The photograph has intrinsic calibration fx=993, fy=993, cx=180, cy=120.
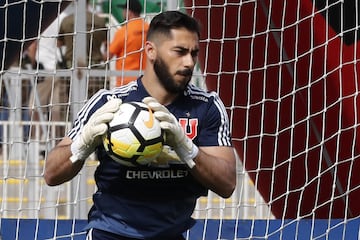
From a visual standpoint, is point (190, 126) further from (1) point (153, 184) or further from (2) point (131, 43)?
(2) point (131, 43)

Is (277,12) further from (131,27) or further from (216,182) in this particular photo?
(216,182)

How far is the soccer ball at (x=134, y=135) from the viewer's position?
10.7 feet

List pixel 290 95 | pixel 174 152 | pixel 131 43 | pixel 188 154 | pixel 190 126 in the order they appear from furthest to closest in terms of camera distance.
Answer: pixel 131 43 < pixel 290 95 < pixel 190 126 < pixel 174 152 < pixel 188 154

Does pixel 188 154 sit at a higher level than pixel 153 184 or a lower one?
higher

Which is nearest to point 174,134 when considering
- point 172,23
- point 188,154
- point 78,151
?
point 188,154

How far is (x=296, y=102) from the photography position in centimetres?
573

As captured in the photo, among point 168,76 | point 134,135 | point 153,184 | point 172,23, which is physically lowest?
point 153,184

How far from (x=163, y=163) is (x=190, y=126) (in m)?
0.19

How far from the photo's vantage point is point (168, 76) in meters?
3.53

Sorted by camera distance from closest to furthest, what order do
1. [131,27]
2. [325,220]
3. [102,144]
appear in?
[102,144] → [325,220] → [131,27]

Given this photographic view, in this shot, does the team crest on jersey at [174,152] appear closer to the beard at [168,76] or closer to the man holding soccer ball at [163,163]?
the man holding soccer ball at [163,163]

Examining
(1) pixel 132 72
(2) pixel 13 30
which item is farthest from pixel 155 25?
(1) pixel 132 72

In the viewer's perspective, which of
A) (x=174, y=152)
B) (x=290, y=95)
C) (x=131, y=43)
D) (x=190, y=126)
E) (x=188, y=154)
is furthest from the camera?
(x=131, y=43)

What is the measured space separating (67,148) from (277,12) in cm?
252
